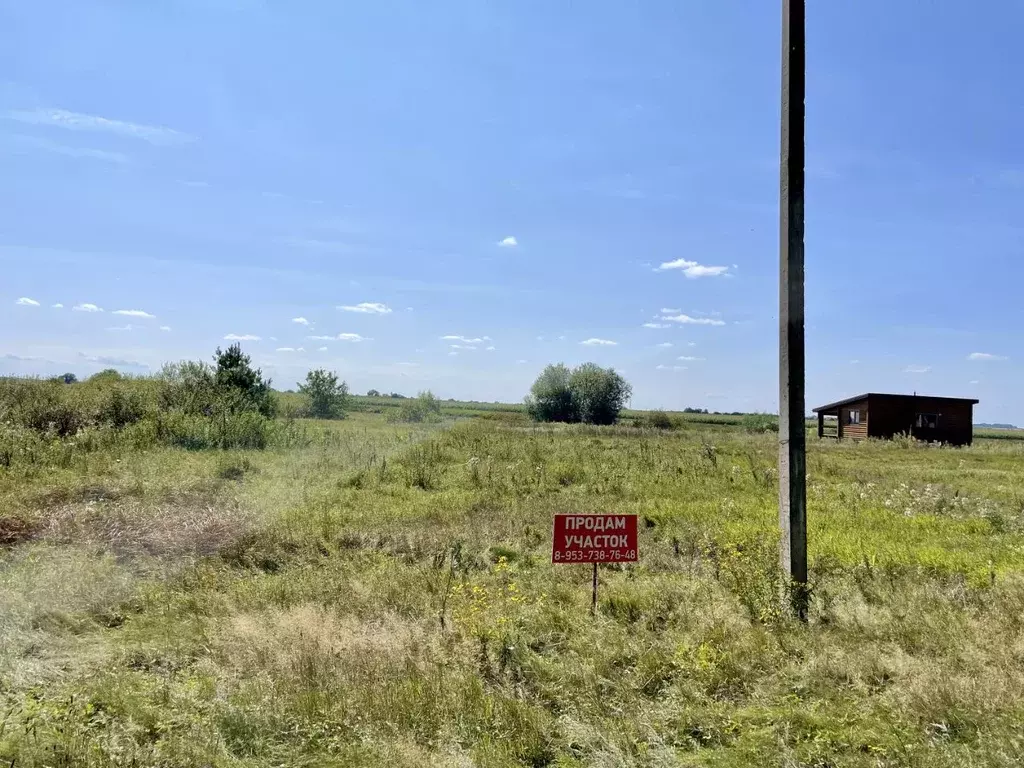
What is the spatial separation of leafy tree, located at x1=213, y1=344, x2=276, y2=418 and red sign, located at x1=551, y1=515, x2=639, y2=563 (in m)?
21.5

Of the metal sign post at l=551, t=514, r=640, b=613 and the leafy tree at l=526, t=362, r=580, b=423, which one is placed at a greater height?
the leafy tree at l=526, t=362, r=580, b=423

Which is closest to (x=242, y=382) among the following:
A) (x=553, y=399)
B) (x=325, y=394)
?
(x=325, y=394)

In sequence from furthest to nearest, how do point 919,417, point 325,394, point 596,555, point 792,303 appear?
point 325,394, point 919,417, point 596,555, point 792,303

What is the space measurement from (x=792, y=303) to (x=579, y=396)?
207ft

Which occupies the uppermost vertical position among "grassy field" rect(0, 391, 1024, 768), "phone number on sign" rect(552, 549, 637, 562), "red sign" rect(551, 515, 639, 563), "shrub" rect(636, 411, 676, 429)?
"shrub" rect(636, 411, 676, 429)

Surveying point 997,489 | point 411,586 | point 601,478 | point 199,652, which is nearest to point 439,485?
point 601,478

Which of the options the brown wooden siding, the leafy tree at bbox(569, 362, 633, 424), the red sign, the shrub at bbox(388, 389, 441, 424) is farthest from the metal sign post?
the leafy tree at bbox(569, 362, 633, 424)

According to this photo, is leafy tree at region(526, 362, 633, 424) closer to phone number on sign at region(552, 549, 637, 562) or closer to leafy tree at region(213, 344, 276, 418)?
leafy tree at region(213, 344, 276, 418)

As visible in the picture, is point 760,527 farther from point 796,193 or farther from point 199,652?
point 199,652

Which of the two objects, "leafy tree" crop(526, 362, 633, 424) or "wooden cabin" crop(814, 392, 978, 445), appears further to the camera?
"leafy tree" crop(526, 362, 633, 424)

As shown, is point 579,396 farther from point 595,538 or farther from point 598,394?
point 595,538

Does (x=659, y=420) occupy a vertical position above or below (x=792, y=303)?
below

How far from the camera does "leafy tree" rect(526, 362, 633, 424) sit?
6850 centimetres

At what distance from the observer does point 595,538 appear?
638 centimetres
